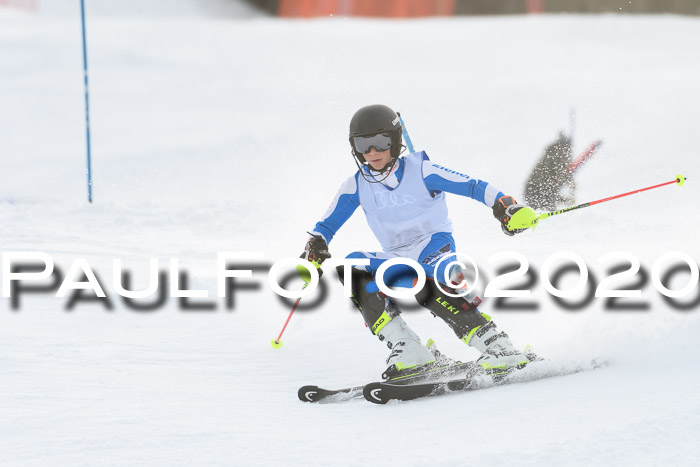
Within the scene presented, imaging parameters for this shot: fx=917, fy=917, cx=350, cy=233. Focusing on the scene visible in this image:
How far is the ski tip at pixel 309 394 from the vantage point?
12.8 feet

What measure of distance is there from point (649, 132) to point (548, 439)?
907cm

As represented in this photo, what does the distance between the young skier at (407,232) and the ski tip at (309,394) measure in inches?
14.0

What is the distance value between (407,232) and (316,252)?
1.43 ft

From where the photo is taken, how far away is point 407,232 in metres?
4.20

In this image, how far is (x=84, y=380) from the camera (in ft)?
13.3

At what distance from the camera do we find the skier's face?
13.3ft

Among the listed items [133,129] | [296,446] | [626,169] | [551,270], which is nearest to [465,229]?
[551,270]

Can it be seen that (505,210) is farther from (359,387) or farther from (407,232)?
(359,387)

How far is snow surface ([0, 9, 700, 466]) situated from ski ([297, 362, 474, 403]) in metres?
0.12

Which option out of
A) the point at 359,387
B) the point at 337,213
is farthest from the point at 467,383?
the point at 337,213

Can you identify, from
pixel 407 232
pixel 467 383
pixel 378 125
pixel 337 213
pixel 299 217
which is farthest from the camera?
pixel 299 217

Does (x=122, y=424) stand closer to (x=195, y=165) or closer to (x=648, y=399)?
(x=648, y=399)

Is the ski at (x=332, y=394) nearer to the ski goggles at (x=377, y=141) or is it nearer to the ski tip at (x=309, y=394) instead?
the ski tip at (x=309, y=394)

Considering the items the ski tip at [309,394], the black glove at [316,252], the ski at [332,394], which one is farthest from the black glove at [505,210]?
the ski tip at [309,394]
